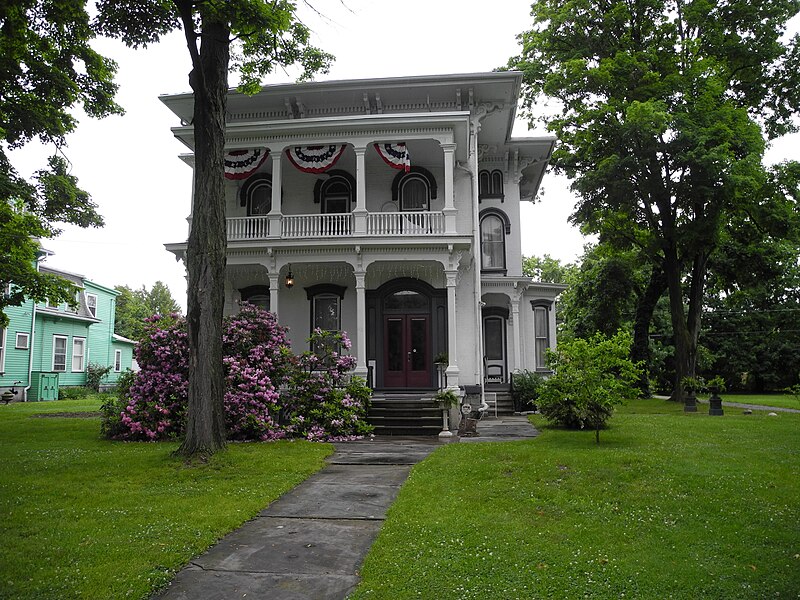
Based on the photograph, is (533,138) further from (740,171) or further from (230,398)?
(230,398)

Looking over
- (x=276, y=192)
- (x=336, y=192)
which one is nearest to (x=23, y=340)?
(x=276, y=192)

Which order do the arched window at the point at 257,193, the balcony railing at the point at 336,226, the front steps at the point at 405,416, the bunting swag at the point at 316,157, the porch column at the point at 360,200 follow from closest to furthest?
1. the front steps at the point at 405,416
2. the porch column at the point at 360,200
3. the balcony railing at the point at 336,226
4. the bunting swag at the point at 316,157
5. the arched window at the point at 257,193

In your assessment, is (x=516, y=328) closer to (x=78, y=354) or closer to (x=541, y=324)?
(x=541, y=324)

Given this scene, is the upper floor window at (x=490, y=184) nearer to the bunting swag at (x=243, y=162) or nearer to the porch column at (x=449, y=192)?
the porch column at (x=449, y=192)

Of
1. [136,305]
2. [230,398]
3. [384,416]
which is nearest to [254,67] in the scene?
[230,398]

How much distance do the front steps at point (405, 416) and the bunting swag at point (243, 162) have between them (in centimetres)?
712

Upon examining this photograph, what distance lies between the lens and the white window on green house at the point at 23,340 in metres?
26.5

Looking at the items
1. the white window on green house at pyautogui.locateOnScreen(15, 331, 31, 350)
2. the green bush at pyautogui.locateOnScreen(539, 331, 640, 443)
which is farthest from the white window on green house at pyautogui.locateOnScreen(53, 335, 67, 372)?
the green bush at pyautogui.locateOnScreen(539, 331, 640, 443)

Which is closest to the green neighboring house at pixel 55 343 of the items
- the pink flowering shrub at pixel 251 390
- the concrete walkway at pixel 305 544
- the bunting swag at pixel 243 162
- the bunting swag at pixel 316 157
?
the bunting swag at pixel 243 162

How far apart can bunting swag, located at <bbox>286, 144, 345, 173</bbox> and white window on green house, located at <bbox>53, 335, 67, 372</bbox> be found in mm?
20467

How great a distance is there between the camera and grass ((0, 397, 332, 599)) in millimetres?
4332

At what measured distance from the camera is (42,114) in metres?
14.7

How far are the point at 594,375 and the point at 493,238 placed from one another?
10.1 m

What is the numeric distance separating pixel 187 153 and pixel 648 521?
16630 mm
